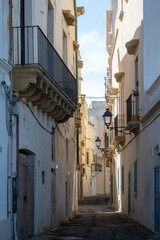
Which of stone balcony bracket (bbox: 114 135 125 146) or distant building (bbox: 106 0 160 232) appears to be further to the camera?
stone balcony bracket (bbox: 114 135 125 146)

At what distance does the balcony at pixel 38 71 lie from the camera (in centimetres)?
1225

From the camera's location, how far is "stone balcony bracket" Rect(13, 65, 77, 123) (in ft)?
40.1

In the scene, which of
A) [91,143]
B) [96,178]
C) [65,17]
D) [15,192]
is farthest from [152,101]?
[96,178]

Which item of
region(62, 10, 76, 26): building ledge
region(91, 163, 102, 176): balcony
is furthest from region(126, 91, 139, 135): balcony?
region(91, 163, 102, 176): balcony

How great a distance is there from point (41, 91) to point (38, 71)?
4.79 ft

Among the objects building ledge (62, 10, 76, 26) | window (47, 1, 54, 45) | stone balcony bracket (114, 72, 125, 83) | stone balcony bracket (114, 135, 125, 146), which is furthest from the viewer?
stone balcony bracket (114, 135, 125, 146)

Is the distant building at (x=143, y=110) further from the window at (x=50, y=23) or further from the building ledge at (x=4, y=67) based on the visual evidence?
the building ledge at (x=4, y=67)

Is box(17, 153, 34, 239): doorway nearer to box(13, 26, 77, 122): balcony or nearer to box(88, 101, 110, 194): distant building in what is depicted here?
box(13, 26, 77, 122): balcony

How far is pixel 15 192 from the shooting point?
38.7ft

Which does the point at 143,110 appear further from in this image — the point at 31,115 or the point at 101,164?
the point at 101,164

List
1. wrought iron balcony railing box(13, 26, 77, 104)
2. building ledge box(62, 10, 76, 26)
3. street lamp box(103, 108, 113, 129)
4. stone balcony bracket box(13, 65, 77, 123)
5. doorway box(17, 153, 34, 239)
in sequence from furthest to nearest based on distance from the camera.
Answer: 1. street lamp box(103, 108, 113, 129)
2. building ledge box(62, 10, 76, 26)
3. doorway box(17, 153, 34, 239)
4. wrought iron balcony railing box(13, 26, 77, 104)
5. stone balcony bracket box(13, 65, 77, 123)

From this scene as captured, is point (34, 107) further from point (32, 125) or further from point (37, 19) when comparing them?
point (37, 19)

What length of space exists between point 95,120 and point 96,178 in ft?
25.7

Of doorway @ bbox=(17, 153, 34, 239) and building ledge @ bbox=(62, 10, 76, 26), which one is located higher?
building ledge @ bbox=(62, 10, 76, 26)
